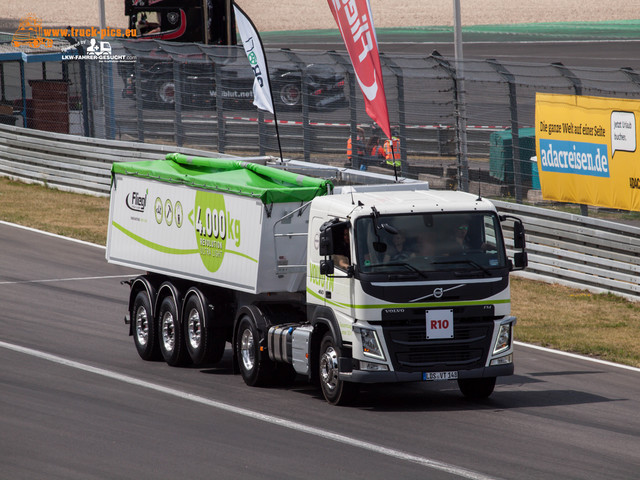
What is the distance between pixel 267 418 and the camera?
12.1m

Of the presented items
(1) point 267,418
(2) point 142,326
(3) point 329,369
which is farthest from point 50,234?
(1) point 267,418

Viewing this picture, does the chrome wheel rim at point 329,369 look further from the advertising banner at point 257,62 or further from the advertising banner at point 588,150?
the advertising banner at point 257,62

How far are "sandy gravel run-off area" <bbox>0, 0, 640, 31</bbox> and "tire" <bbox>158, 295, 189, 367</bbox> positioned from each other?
55354mm

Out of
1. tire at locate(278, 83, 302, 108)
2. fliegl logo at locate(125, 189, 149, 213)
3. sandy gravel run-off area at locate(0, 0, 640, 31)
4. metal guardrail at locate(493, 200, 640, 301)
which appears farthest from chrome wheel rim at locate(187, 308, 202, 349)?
sandy gravel run-off area at locate(0, 0, 640, 31)

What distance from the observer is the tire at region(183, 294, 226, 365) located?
14.8 m

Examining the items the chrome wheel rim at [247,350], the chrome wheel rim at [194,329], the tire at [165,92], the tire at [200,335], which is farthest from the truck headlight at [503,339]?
the tire at [165,92]

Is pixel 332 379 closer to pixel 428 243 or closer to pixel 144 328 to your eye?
pixel 428 243

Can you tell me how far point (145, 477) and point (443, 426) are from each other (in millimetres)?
3412

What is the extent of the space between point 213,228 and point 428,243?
11.2 feet

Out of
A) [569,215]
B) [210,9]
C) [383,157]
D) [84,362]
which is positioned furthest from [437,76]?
[210,9]

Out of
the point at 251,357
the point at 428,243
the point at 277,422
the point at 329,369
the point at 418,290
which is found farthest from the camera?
the point at 251,357

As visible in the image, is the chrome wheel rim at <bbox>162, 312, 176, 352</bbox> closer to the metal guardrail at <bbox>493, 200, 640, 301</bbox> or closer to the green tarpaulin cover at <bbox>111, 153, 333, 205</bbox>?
the green tarpaulin cover at <bbox>111, 153, 333, 205</bbox>

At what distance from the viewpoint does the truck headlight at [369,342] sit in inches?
482

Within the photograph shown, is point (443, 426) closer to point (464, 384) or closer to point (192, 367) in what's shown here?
point (464, 384)
